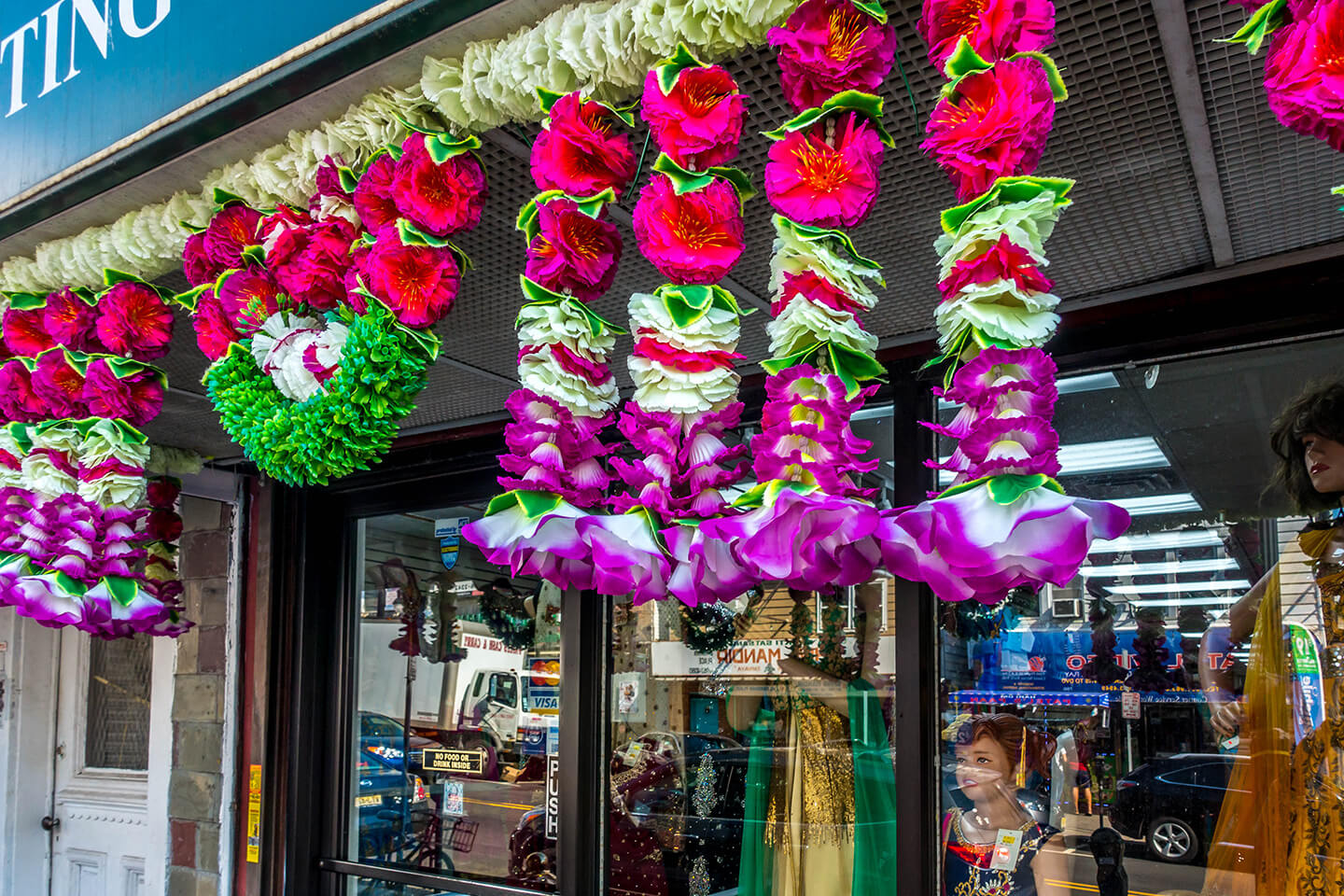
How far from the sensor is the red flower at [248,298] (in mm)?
1658


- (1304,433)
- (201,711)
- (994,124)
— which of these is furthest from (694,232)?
(201,711)

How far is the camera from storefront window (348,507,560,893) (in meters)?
3.12

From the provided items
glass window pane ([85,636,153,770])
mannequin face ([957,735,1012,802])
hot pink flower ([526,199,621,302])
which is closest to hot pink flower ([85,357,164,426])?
hot pink flower ([526,199,621,302])

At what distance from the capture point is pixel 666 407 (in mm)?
1187

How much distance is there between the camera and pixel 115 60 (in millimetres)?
1965

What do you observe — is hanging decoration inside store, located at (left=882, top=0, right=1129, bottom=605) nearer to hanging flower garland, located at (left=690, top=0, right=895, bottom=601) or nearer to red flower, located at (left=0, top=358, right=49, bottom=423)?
hanging flower garland, located at (left=690, top=0, right=895, bottom=601)

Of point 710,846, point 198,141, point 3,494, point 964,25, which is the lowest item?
point 710,846

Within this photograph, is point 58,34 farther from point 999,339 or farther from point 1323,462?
point 1323,462

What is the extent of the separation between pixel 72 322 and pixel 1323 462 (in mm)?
2542

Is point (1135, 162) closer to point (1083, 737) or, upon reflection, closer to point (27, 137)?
point (1083, 737)

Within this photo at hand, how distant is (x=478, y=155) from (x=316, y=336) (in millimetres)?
374

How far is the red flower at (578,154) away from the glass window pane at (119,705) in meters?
3.36

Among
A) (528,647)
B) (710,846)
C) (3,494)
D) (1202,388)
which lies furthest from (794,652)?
(3,494)

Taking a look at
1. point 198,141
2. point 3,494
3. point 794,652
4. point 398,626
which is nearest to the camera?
point 198,141
